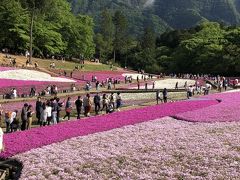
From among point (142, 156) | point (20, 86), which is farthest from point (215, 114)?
point (20, 86)

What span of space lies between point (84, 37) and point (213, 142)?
92795 millimetres

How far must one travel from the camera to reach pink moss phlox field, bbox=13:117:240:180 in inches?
637

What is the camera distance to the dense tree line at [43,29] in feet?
268

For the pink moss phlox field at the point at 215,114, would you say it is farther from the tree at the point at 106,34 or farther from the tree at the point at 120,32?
the tree at the point at 120,32

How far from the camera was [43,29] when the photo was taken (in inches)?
3718


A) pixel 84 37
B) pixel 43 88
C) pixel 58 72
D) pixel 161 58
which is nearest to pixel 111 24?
pixel 161 58

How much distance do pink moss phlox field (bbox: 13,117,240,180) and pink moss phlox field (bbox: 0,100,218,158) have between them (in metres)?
0.74

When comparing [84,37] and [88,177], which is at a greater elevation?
[84,37]

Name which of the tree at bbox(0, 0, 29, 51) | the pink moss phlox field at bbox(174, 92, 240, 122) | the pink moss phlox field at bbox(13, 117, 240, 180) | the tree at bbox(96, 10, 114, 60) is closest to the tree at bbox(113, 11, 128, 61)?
the tree at bbox(96, 10, 114, 60)

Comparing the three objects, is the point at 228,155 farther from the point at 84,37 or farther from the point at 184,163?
the point at 84,37

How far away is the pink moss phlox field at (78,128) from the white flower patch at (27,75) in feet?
100

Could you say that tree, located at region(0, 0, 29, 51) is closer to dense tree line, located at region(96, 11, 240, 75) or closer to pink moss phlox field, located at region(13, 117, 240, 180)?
dense tree line, located at region(96, 11, 240, 75)

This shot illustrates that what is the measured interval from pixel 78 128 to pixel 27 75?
3949 cm

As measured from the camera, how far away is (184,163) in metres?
17.5
